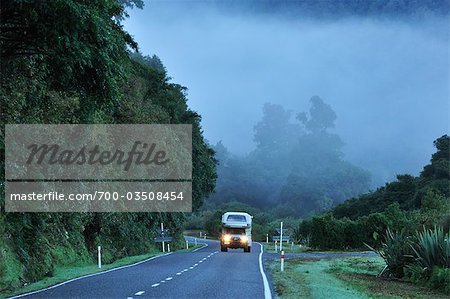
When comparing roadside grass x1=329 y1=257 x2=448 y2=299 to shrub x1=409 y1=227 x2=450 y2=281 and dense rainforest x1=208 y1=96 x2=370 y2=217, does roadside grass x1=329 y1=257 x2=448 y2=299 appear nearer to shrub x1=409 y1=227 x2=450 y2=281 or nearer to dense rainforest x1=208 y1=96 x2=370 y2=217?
shrub x1=409 y1=227 x2=450 y2=281

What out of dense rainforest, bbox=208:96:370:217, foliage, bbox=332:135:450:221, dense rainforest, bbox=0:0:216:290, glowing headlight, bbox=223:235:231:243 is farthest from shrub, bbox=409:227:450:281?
dense rainforest, bbox=208:96:370:217

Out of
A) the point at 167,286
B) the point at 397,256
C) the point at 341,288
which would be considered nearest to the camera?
the point at 167,286

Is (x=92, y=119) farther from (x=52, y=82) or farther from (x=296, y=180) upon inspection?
(x=296, y=180)

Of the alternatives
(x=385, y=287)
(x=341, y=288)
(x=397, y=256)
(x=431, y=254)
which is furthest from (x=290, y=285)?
(x=397, y=256)

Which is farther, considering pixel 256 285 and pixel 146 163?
pixel 146 163

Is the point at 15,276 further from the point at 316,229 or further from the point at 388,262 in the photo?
the point at 316,229

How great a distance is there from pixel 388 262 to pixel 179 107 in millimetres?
39149

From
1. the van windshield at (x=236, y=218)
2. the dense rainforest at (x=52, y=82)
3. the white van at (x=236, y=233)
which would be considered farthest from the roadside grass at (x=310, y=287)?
the van windshield at (x=236, y=218)

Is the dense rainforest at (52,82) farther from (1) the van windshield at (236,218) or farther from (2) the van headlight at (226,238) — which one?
(1) the van windshield at (236,218)

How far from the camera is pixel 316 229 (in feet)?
168

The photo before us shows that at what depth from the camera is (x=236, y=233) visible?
143 feet

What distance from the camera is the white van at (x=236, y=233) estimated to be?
43.1m

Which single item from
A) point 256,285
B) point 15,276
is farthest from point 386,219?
point 15,276

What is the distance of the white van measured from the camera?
43.1 meters
